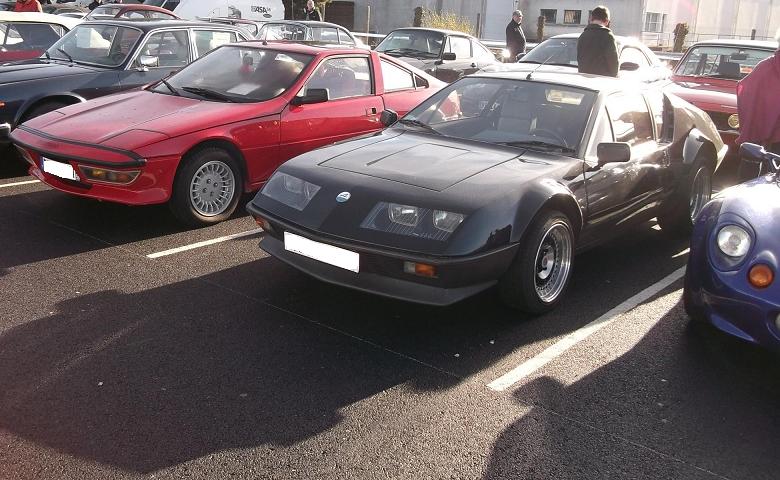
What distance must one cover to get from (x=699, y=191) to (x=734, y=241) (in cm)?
280

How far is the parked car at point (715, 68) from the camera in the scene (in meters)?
9.13

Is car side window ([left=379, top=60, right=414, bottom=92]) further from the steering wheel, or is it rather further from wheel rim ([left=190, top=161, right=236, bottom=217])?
the steering wheel

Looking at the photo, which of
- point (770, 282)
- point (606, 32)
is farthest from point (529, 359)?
point (606, 32)

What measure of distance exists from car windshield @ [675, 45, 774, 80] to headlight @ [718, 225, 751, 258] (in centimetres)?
697

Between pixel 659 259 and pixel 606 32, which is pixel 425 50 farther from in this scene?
pixel 659 259

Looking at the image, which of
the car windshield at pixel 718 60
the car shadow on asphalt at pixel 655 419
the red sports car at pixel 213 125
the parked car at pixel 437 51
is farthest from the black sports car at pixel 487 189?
the parked car at pixel 437 51

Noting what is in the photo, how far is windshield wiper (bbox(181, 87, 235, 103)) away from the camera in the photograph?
6430 mm

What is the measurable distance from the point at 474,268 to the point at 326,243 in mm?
816

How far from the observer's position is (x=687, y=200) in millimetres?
6035

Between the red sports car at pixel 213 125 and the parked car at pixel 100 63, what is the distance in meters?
1.16

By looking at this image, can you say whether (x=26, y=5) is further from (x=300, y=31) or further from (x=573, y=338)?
(x=573, y=338)

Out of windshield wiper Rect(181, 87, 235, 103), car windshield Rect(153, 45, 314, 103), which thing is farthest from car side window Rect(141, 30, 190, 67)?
windshield wiper Rect(181, 87, 235, 103)

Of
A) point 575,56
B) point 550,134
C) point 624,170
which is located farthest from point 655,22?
point 550,134

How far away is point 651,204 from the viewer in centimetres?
551
